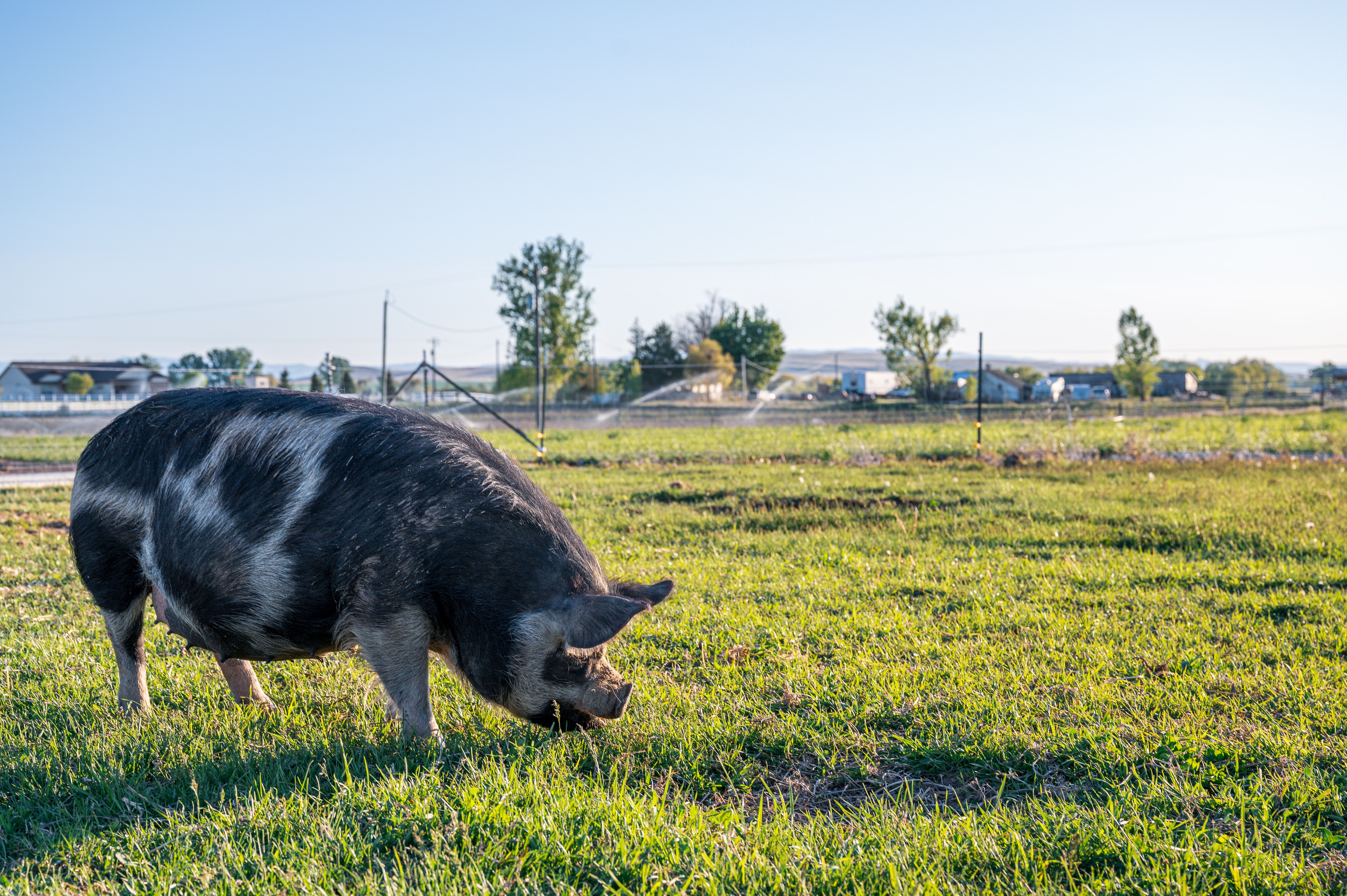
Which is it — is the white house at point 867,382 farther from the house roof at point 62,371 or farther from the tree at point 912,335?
the house roof at point 62,371

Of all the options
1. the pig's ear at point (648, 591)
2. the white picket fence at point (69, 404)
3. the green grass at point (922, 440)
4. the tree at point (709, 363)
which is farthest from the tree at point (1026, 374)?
the pig's ear at point (648, 591)

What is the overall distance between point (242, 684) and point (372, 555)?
4.80 ft

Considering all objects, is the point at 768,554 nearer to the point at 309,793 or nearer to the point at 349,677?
the point at 349,677

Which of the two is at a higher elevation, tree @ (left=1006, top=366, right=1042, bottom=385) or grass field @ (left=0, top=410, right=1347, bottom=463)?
tree @ (left=1006, top=366, right=1042, bottom=385)

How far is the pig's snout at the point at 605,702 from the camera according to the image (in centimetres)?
375

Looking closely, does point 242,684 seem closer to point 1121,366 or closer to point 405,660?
point 405,660

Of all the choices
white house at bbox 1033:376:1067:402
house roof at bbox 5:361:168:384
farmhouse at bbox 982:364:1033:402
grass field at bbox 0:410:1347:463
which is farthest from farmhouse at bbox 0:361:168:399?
farmhouse at bbox 982:364:1033:402

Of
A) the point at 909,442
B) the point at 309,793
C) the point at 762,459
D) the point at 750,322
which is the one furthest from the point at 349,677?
the point at 750,322

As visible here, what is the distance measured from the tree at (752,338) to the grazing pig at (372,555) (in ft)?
226

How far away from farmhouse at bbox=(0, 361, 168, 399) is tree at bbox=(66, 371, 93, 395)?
33 centimetres

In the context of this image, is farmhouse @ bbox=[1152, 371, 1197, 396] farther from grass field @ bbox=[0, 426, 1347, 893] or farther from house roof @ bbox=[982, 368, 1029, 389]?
grass field @ bbox=[0, 426, 1347, 893]

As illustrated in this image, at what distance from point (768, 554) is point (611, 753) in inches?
183

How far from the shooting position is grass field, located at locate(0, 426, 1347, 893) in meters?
2.78

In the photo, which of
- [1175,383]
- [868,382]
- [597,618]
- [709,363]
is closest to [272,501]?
[597,618]
